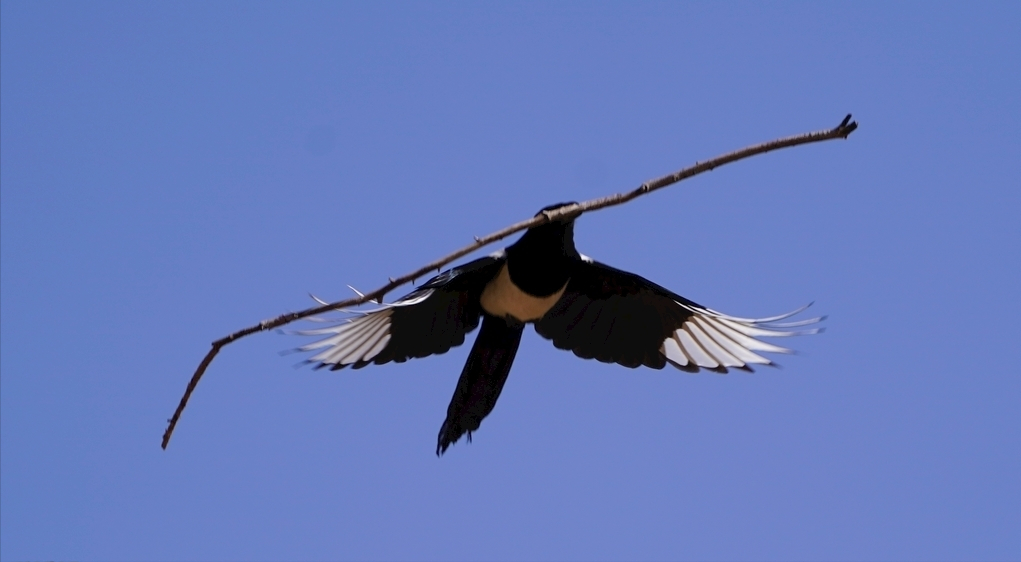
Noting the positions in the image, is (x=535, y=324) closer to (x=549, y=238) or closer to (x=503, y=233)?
(x=549, y=238)

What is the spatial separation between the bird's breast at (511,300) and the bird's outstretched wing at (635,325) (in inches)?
4.7

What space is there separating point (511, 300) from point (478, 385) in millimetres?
381

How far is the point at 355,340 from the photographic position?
4488 mm

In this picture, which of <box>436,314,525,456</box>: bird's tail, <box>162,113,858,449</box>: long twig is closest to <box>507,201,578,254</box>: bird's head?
<box>436,314,525,456</box>: bird's tail

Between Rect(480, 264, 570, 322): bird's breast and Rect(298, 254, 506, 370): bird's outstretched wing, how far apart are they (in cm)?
5

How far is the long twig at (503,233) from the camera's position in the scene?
6.66ft

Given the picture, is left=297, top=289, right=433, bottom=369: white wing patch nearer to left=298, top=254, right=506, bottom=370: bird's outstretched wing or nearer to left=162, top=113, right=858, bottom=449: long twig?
left=298, top=254, right=506, bottom=370: bird's outstretched wing

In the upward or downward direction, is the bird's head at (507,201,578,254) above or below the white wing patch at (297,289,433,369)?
above

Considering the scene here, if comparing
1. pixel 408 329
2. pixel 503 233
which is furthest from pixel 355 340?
pixel 503 233

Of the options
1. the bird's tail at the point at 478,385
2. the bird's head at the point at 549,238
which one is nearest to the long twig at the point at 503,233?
the bird's head at the point at 549,238

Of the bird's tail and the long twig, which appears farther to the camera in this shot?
the bird's tail

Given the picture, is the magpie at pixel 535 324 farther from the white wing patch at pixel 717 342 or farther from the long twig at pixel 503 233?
the long twig at pixel 503 233

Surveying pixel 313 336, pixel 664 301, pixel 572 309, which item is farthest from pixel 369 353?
pixel 664 301

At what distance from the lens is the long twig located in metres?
2.03
